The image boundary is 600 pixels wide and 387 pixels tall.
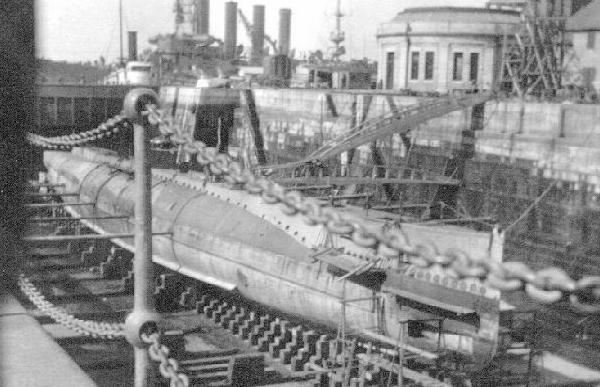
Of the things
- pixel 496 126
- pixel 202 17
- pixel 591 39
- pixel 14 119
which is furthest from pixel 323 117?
pixel 202 17

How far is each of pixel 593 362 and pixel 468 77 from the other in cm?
2602

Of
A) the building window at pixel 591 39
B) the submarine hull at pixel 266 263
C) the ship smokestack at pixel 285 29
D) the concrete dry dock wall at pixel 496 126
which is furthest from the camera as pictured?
the ship smokestack at pixel 285 29

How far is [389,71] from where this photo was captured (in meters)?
46.7

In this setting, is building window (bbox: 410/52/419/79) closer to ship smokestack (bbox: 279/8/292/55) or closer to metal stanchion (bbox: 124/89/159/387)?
metal stanchion (bbox: 124/89/159/387)

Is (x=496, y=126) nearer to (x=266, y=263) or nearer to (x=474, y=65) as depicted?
(x=266, y=263)

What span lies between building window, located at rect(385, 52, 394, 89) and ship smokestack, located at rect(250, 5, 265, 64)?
4735cm

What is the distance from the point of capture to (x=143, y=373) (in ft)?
21.8

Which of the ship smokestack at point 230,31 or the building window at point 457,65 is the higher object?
the ship smokestack at point 230,31

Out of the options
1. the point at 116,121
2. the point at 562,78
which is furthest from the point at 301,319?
the point at 562,78

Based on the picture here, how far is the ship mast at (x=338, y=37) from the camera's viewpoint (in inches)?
2714

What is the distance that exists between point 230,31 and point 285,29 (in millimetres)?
7181

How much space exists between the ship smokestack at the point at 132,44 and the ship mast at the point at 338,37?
20.1 m

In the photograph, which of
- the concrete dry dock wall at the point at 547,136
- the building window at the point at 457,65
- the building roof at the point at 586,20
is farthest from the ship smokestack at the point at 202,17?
the concrete dry dock wall at the point at 547,136

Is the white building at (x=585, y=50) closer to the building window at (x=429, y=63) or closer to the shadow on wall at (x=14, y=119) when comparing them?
the building window at (x=429, y=63)
